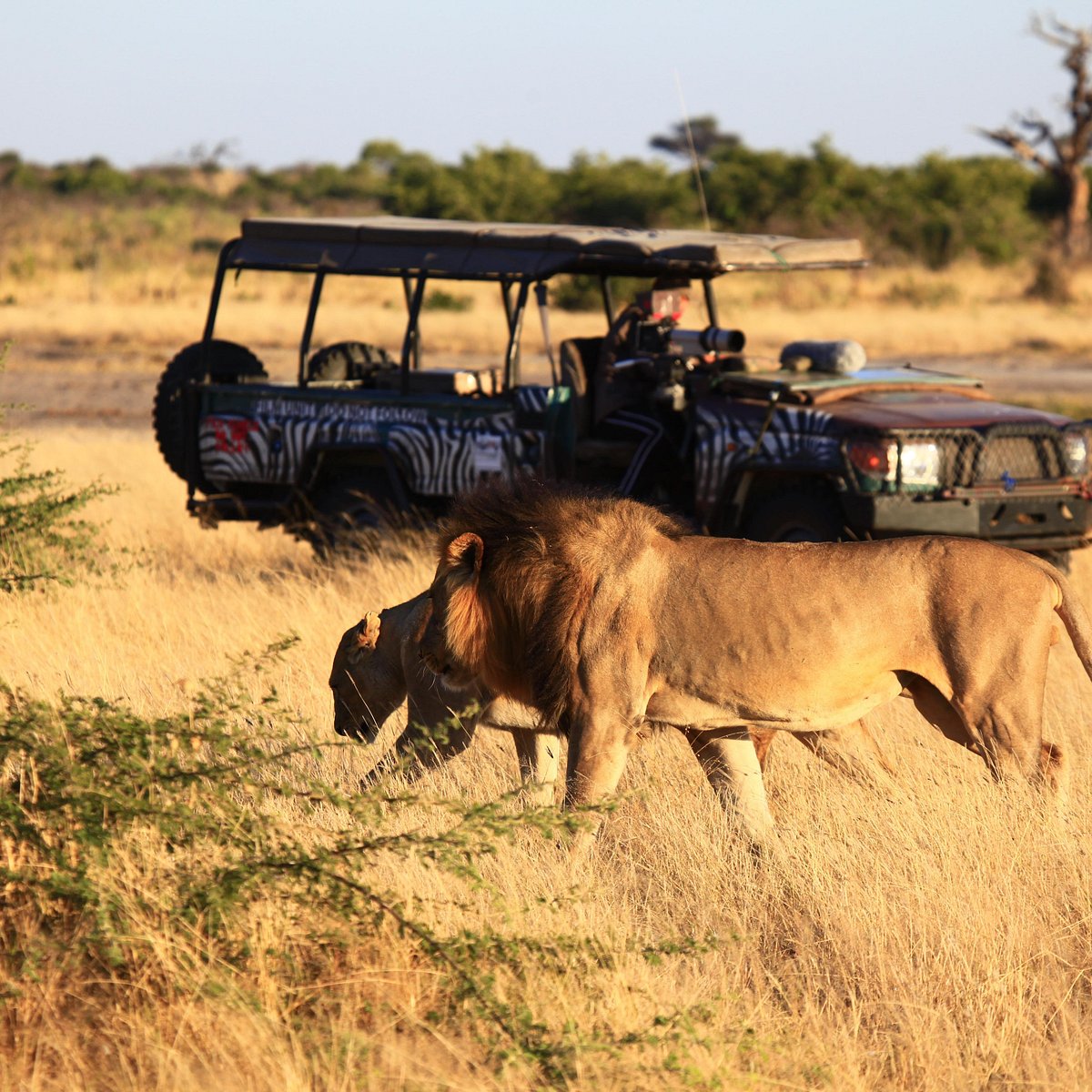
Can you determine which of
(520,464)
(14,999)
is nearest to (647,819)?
(14,999)

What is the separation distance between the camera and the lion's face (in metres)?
6.17

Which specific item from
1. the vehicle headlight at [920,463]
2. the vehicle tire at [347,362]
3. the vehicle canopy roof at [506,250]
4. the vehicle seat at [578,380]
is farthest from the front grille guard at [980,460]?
the vehicle tire at [347,362]

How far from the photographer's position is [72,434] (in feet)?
59.3

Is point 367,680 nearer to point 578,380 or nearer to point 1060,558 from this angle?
point 578,380

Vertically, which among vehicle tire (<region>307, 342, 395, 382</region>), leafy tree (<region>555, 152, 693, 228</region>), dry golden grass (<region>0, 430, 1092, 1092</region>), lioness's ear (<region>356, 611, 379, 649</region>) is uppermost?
leafy tree (<region>555, 152, 693, 228</region>)

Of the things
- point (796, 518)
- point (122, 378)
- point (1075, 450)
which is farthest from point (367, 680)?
point (122, 378)

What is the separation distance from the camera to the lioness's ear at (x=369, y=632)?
6.14m

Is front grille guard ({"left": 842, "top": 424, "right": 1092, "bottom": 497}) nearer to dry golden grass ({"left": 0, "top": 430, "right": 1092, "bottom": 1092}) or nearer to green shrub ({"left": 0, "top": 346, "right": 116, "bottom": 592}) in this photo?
dry golden grass ({"left": 0, "top": 430, "right": 1092, "bottom": 1092})

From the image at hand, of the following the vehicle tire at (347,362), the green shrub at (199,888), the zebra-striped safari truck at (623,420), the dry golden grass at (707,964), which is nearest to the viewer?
the dry golden grass at (707,964)

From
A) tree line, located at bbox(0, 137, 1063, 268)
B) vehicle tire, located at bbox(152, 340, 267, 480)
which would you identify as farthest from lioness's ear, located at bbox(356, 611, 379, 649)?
tree line, located at bbox(0, 137, 1063, 268)

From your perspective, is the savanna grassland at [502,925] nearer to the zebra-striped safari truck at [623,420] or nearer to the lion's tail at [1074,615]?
the lion's tail at [1074,615]

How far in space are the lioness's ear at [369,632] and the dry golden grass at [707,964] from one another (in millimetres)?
401

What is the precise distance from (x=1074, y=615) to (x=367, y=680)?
248cm

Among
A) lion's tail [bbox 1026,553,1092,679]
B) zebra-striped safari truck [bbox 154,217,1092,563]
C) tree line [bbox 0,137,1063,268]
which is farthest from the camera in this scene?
tree line [bbox 0,137,1063,268]
